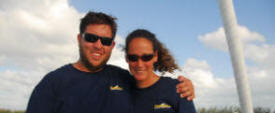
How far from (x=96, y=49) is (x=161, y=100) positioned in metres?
1.42

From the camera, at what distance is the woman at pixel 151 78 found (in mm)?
4773

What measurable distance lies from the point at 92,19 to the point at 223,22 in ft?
15.2

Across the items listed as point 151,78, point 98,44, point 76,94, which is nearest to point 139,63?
point 151,78

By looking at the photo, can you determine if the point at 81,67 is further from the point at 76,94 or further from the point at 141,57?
the point at 141,57

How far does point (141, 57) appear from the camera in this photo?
17.1 ft

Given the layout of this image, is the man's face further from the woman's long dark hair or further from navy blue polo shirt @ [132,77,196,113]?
navy blue polo shirt @ [132,77,196,113]

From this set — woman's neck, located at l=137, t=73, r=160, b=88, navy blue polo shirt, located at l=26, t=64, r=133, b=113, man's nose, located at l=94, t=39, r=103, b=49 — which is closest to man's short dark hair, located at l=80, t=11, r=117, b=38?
man's nose, located at l=94, t=39, r=103, b=49

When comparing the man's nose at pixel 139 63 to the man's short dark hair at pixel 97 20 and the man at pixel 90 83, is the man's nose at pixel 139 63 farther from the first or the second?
the man's short dark hair at pixel 97 20

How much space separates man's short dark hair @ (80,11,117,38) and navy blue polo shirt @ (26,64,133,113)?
85 centimetres

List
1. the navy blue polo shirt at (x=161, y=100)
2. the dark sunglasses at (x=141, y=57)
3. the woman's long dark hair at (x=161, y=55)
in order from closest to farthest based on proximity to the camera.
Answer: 1. the navy blue polo shirt at (x=161, y=100)
2. the dark sunglasses at (x=141, y=57)
3. the woman's long dark hair at (x=161, y=55)

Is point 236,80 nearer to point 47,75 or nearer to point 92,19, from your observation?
point 92,19

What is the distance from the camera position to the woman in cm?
477

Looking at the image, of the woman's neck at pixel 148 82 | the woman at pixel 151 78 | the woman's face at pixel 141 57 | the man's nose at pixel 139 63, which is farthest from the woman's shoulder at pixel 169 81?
the man's nose at pixel 139 63

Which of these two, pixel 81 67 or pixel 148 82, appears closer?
pixel 81 67
